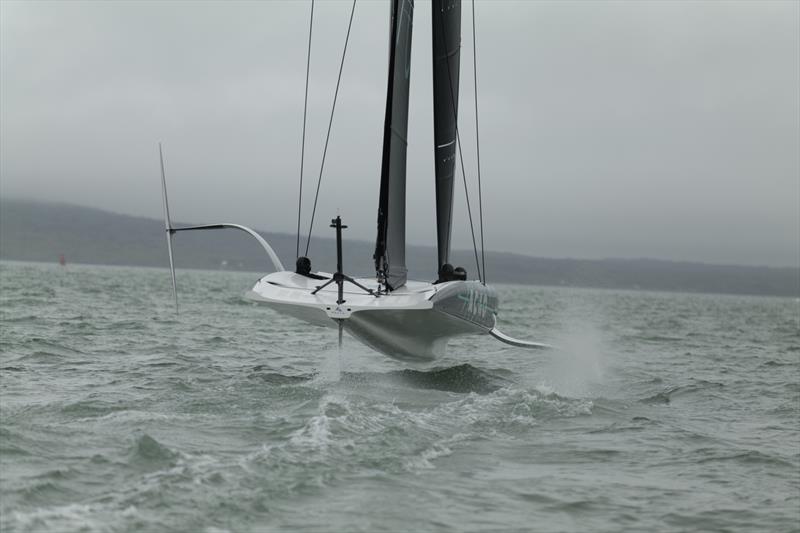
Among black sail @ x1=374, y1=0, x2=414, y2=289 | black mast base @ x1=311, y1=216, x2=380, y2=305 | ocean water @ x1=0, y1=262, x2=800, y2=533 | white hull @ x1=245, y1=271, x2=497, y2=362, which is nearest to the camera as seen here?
ocean water @ x1=0, y1=262, x2=800, y2=533

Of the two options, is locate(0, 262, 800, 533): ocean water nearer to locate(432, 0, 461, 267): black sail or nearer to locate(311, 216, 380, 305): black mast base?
locate(311, 216, 380, 305): black mast base

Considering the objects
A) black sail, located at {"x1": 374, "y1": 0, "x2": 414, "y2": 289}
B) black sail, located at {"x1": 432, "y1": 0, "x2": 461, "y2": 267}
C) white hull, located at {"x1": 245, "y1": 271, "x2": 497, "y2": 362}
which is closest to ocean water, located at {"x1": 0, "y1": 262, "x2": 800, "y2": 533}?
white hull, located at {"x1": 245, "y1": 271, "x2": 497, "y2": 362}

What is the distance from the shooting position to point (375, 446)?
711 centimetres

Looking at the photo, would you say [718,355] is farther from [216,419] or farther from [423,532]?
[423,532]

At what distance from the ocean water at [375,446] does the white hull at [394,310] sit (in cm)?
59

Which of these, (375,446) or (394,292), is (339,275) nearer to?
(394,292)

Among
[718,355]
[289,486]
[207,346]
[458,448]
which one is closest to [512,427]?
[458,448]

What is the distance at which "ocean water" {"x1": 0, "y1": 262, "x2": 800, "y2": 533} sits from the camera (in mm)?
5391

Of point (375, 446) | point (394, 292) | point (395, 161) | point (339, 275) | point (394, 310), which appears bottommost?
point (375, 446)

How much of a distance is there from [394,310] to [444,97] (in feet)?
17.0

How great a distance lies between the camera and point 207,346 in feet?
54.1

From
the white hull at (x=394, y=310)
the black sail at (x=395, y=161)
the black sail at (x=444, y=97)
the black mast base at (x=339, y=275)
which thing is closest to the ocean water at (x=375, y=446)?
the white hull at (x=394, y=310)

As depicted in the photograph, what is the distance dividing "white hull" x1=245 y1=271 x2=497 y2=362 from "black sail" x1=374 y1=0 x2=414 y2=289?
0.45m

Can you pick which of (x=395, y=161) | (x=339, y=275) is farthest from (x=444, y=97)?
(x=339, y=275)
